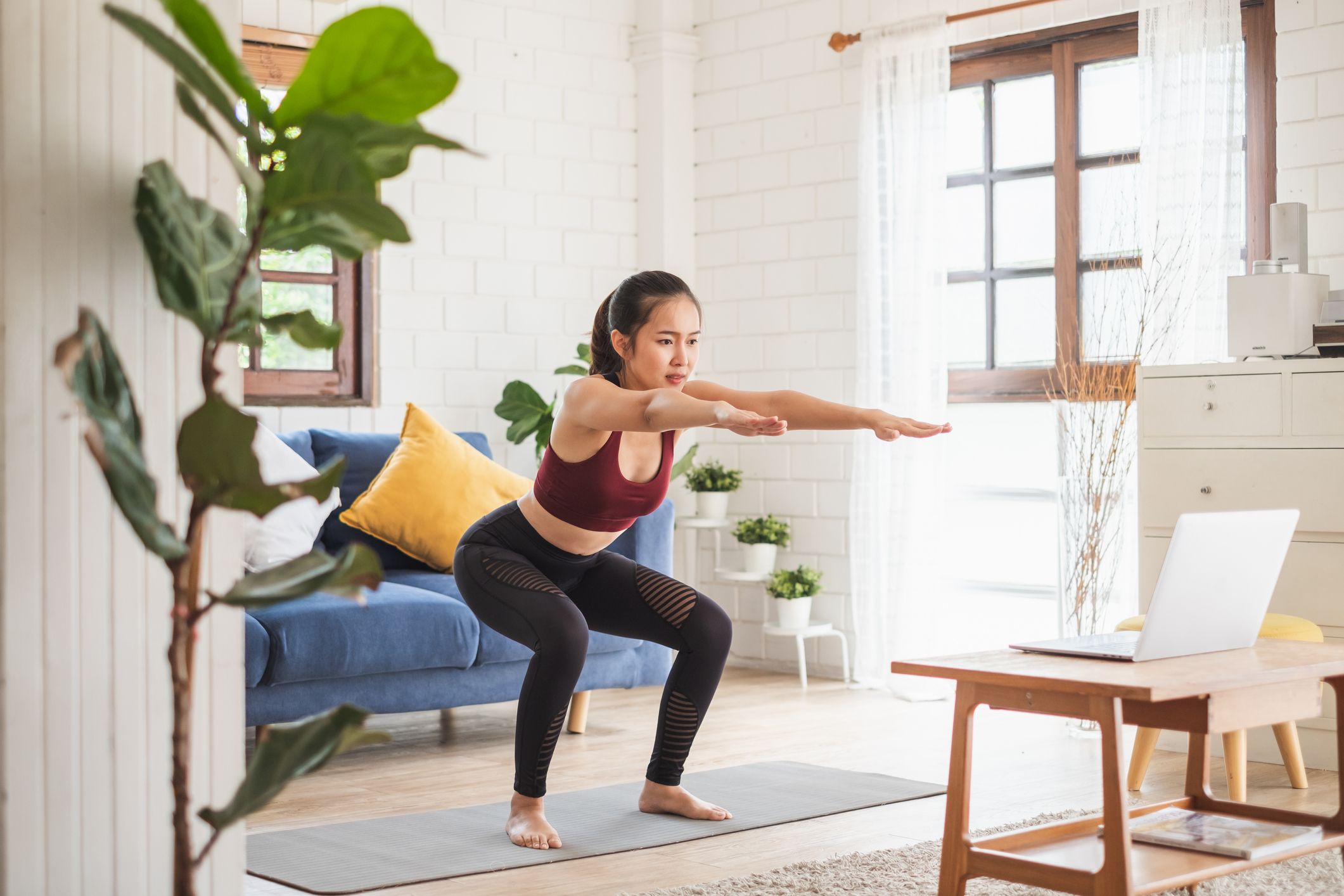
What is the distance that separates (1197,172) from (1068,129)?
25.9 inches

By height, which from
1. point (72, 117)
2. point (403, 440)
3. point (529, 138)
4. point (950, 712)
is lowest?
point (950, 712)

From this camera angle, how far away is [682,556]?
19.9 ft

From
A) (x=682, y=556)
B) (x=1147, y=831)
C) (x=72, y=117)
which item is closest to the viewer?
(x=72, y=117)

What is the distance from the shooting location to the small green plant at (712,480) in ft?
18.8

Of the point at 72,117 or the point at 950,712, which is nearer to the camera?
the point at 72,117

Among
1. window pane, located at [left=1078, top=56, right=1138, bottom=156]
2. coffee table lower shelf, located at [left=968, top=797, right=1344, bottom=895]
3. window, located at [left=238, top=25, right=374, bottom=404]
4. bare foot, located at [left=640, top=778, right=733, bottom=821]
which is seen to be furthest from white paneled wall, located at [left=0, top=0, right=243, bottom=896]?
window pane, located at [left=1078, top=56, right=1138, bottom=156]

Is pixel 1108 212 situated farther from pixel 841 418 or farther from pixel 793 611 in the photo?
pixel 841 418

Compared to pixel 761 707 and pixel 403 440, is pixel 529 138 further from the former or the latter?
pixel 761 707

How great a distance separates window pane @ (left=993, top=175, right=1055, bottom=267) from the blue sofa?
1.65 meters

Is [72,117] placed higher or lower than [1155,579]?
higher

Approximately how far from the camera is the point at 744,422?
2.42m

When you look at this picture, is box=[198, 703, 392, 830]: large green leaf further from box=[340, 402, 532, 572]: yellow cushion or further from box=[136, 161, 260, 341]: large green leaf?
box=[340, 402, 532, 572]: yellow cushion

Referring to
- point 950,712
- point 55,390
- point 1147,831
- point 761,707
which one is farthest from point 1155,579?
point 55,390

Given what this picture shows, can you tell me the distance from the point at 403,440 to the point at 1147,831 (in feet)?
9.24
